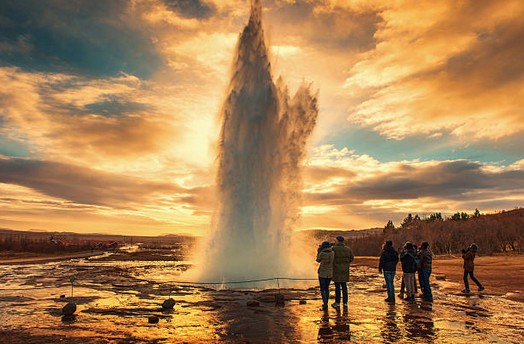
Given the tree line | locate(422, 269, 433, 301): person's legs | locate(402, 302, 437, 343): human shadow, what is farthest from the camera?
the tree line

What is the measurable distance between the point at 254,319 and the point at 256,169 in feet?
44.7

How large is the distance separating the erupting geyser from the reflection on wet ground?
17.3 ft

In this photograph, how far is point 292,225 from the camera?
25.9 meters

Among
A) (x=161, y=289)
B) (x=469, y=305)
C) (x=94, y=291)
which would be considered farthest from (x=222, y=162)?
(x=469, y=305)

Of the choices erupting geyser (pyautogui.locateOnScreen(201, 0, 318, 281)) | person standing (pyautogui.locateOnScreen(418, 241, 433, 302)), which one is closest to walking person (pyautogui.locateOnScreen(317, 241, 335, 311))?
person standing (pyautogui.locateOnScreen(418, 241, 433, 302))

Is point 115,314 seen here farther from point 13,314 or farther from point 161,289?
point 161,289

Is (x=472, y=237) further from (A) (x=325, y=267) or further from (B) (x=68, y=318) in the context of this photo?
(B) (x=68, y=318)

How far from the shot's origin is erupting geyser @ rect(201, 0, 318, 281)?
2298 cm

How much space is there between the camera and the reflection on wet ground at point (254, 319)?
373 inches

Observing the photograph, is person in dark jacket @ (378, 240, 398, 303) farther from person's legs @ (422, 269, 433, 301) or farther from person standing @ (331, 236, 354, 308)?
person standing @ (331, 236, 354, 308)

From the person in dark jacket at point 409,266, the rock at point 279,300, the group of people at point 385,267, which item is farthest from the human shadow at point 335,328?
the person in dark jacket at point 409,266

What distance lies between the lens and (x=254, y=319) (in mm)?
11797

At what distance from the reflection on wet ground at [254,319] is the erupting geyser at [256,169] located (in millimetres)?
5262

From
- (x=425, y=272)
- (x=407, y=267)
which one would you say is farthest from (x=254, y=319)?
(x=425, y=272)
